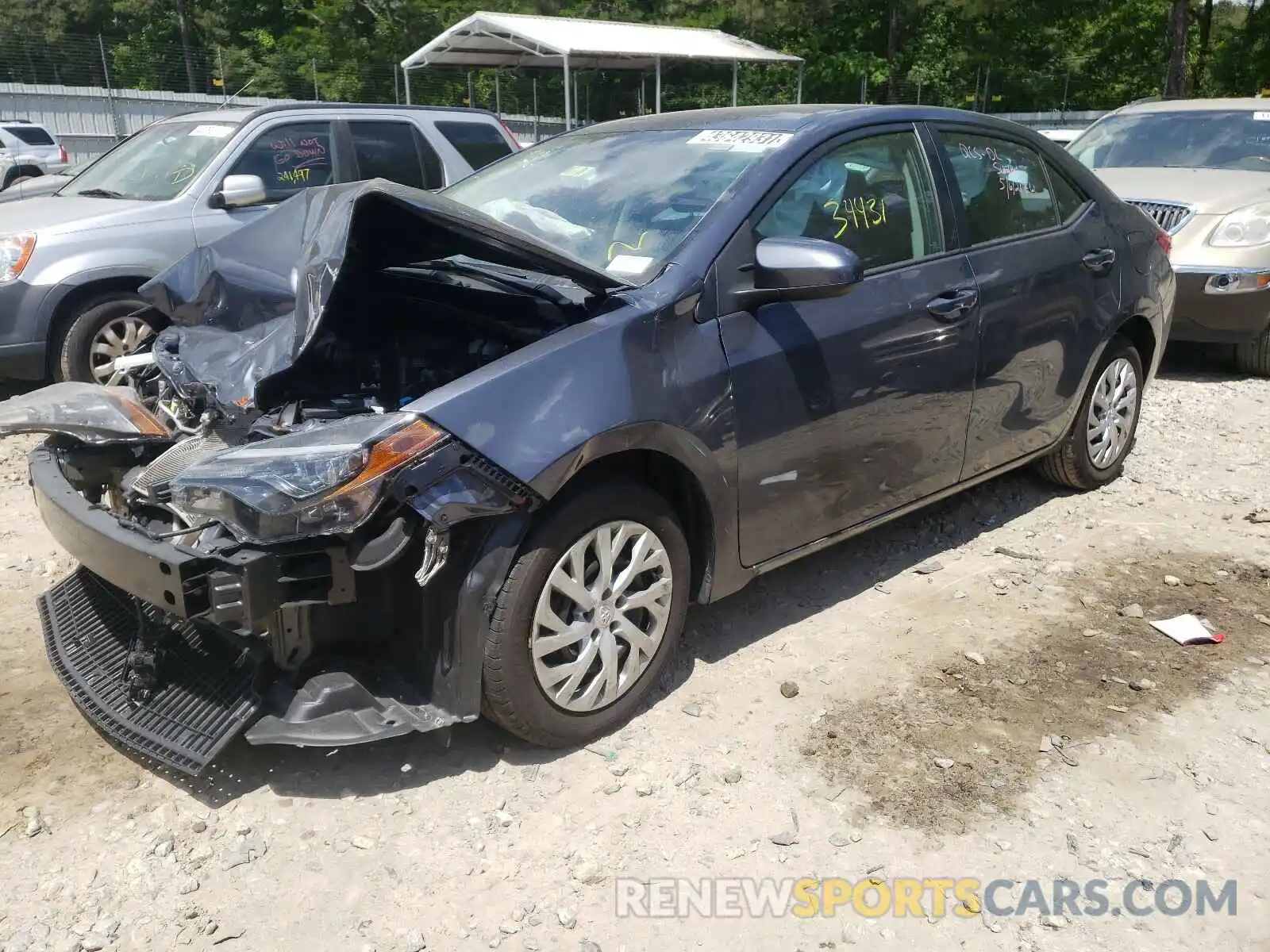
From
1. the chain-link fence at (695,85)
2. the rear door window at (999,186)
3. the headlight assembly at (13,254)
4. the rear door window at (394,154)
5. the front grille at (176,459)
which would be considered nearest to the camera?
the front grille at (176,459)

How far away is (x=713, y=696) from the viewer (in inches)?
134

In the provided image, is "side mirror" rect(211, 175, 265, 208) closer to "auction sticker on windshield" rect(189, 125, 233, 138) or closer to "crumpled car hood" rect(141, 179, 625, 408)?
"auction sticker on windshield" rect(189, 125, 233, 138)

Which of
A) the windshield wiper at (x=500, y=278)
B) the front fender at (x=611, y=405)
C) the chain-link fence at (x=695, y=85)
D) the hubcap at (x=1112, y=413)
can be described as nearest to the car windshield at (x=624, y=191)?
the windshield wiper at (x=500, y=278)

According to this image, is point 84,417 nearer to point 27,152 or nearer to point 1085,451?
point 1085,451

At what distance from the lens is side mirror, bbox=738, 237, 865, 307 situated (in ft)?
10.3

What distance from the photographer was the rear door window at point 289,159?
22.6ft

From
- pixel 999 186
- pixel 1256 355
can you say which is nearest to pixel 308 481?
pixel 999 186

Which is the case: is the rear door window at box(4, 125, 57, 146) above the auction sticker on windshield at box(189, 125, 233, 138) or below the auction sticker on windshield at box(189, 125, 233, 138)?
below

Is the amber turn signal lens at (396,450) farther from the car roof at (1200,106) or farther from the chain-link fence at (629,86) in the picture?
the chain-link fence at (629,86)

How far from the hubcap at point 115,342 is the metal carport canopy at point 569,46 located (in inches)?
502

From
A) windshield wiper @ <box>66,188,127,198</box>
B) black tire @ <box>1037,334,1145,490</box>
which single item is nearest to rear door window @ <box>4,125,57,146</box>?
windshield wiper @ <box>66,188,127,198</box>

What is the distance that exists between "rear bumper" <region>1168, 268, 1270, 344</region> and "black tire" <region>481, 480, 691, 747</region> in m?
5.71

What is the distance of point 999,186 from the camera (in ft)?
13.9

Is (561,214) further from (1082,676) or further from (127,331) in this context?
(127,331)
